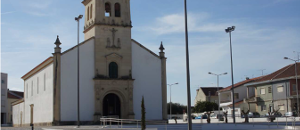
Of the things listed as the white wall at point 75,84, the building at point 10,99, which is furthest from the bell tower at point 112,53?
the building at point 10,99

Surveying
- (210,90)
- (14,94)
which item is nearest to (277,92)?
(210,90)

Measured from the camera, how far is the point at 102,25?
4353 centimetres

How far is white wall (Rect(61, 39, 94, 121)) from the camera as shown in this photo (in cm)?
4159

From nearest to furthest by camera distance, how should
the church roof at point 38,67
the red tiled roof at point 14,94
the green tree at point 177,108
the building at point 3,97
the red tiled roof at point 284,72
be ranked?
the church roof at point 38,67, the red tiled roof at point 284,72, the building at point 3,97, the red tiled roof at point 14,94, the green tree at point 177,108

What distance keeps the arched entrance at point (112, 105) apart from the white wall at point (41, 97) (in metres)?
5.76

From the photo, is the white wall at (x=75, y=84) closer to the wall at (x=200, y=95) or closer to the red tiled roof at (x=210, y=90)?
the wall at (x=200, y=95)

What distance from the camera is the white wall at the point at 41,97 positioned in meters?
43.1

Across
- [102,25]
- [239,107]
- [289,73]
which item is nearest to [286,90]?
[289,73]

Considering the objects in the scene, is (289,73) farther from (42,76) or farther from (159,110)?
(42,76)

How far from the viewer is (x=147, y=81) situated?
148 feet

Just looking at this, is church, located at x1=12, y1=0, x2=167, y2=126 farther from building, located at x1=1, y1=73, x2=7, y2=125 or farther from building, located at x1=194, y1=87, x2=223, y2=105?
building, located at x1=194, y1=87, x2=223, y2=105

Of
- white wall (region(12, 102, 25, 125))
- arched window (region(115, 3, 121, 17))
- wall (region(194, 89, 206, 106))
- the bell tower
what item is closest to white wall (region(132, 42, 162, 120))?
the bell tower

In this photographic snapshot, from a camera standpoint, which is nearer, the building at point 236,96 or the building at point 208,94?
the building at point 236,96

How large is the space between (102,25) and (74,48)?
3.84m
